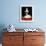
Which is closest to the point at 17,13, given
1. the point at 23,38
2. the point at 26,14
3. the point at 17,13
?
the point at 17,13

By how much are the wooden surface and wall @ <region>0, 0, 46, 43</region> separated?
1.75 feet

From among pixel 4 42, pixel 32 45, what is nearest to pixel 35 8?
pixel 32 45

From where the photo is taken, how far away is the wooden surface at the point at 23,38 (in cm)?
345

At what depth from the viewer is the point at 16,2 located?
3.89 metres

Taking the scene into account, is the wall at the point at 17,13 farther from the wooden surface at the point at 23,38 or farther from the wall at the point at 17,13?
the wooden surface at the point at 23,38

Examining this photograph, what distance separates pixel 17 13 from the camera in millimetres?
3914

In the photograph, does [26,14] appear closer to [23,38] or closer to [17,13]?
[17,13]

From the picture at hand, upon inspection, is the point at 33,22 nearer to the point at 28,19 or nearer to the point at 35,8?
the point at 28,19

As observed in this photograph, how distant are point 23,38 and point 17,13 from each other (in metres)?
0.87

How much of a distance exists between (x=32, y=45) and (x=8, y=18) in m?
1.13

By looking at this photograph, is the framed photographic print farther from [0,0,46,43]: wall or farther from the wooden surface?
the wooden surface

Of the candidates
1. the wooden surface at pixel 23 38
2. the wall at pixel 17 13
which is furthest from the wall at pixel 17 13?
the wooden surface at pixel 23 38

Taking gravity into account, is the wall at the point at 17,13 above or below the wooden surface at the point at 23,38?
above

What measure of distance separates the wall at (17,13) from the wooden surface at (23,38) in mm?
533
